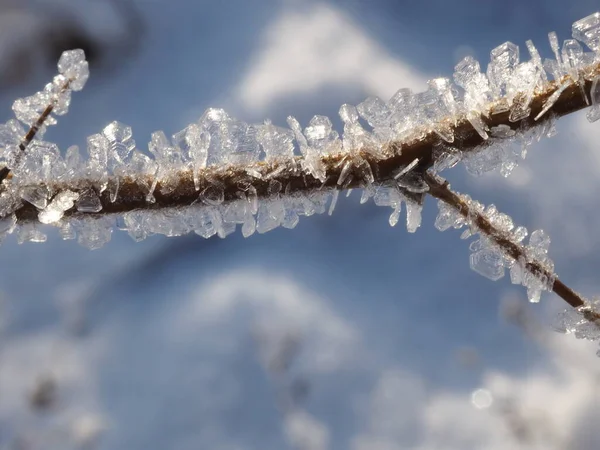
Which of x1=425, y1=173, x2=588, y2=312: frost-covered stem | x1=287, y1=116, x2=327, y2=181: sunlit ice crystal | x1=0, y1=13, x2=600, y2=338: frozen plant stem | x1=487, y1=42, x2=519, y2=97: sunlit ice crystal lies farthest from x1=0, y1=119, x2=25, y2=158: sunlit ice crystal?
x1=487, y1=42, x2=519, y2=97: sunlit ice crystal

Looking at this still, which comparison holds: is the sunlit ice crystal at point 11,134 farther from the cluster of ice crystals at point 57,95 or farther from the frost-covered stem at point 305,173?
the frost-covered stem at point 305,173

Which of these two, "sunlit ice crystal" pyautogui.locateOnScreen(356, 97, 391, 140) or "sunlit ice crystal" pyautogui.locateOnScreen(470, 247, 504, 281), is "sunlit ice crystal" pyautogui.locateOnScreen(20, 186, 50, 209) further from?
"sunlit ice crystal" pyautogui.locateOnScreen(470, 247, 504, 281)

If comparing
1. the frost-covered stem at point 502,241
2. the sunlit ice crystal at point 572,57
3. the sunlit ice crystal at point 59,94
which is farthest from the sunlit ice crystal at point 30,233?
the sunlit ice crystal at point 572,57

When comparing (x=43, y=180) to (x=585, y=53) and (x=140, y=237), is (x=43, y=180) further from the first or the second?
(x=585, y=53)

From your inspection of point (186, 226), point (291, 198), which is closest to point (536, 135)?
point (291, 198)

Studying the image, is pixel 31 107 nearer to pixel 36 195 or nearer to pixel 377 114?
pixel 36 195
